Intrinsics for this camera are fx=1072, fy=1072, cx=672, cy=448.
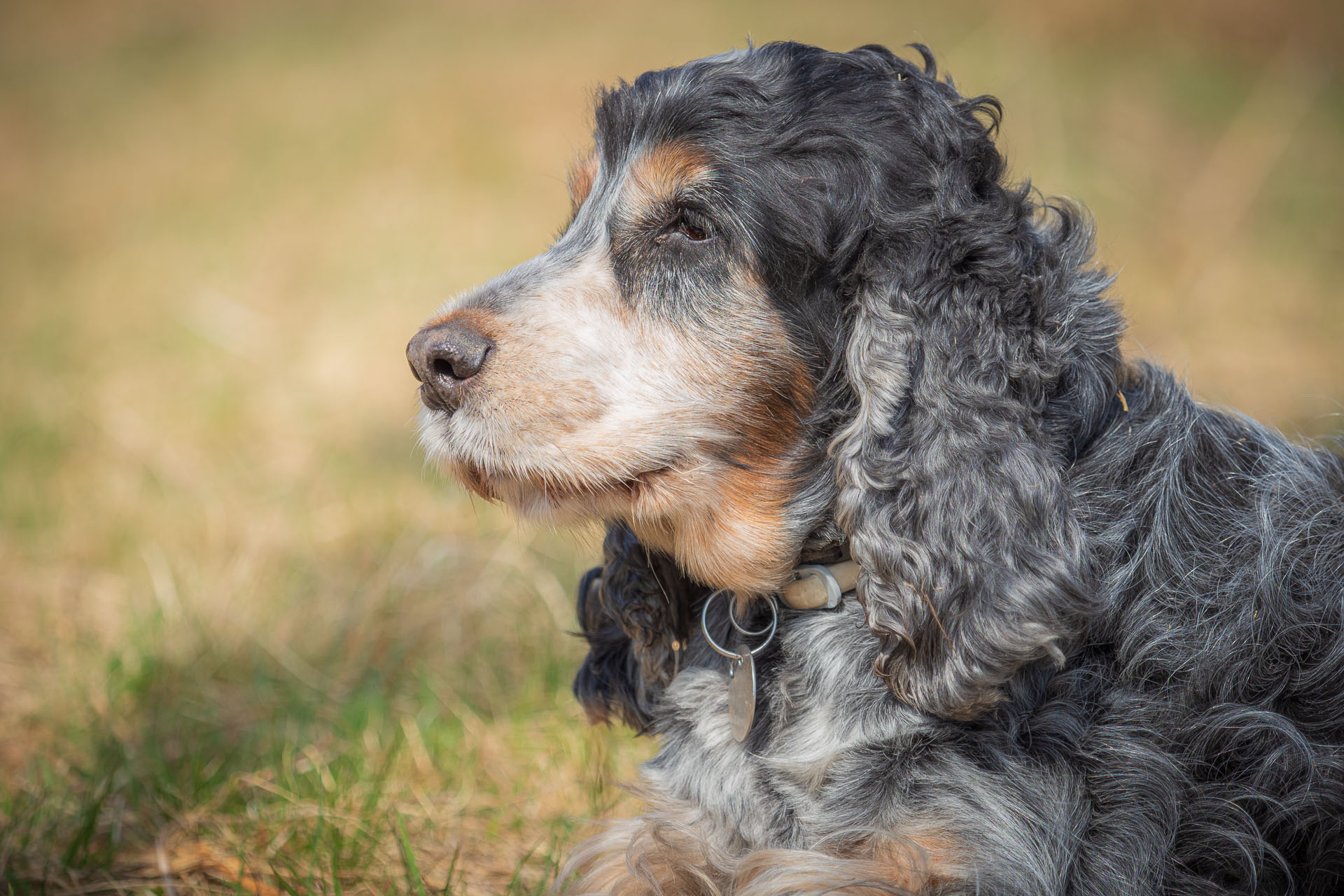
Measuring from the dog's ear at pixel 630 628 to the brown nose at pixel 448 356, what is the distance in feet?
2.62

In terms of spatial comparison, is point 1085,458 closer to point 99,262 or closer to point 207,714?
point 207,714

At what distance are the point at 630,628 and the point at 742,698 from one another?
1.74ft

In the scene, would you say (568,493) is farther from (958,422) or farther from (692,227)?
(958,422)

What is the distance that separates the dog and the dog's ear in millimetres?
219

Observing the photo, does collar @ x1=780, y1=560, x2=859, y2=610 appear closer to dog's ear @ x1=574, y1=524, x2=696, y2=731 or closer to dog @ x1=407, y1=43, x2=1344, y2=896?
dog @ x1=407, y1=43, x2=1344, y2=896

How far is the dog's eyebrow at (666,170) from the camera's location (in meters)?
2.82

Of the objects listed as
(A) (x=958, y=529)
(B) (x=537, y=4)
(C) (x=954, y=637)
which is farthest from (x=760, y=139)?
(B) (x=537, y=4)

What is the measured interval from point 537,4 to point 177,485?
678 inches

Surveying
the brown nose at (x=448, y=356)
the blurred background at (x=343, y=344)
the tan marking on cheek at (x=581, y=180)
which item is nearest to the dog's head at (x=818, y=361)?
the brown nose at (x=448, y=356)

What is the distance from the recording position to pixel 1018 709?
260 centimetres

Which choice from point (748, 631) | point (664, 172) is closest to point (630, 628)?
point (748, 631)

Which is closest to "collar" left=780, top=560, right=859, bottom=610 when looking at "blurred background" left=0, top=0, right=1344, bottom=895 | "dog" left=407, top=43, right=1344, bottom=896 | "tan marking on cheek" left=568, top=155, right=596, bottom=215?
"dog" left=407, top=43, right=1344, bottom=896

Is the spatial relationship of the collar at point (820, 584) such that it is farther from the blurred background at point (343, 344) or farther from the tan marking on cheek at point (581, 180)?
the tan marking on cheek at point (581, 180)

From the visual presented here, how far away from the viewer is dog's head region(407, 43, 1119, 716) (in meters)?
2.51
